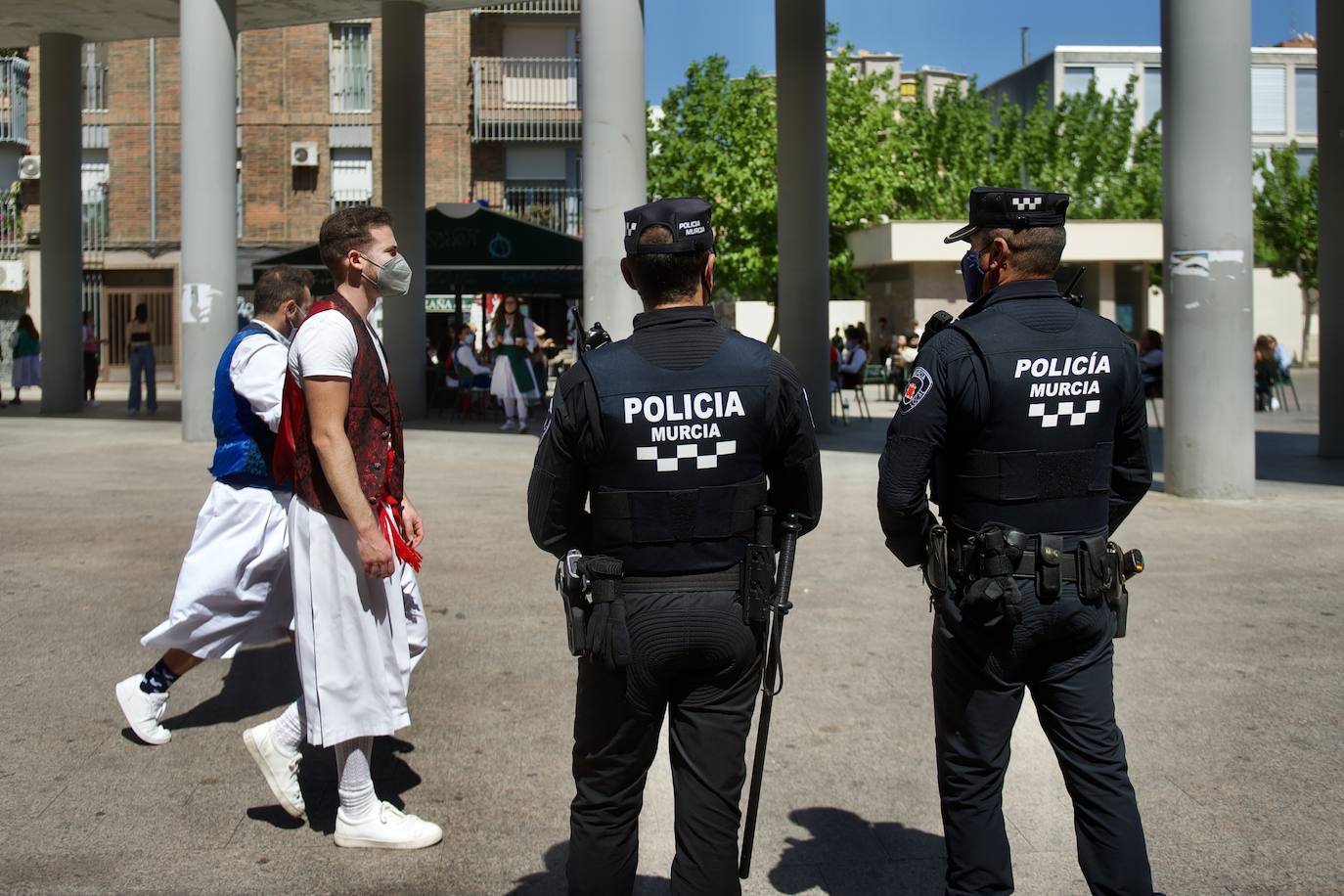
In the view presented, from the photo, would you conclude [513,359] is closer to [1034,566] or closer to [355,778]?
[355,778]

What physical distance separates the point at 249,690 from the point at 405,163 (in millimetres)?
16183

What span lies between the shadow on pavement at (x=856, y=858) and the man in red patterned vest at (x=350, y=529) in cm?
116

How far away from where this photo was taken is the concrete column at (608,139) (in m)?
14.6

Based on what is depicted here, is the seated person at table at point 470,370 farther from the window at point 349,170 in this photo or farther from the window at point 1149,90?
the window at point 1149,90

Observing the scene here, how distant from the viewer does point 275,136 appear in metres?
39.0

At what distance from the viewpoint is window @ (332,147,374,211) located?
1551 inches

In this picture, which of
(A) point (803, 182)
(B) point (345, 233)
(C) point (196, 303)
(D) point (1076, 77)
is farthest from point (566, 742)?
(D) point (1076, 77)

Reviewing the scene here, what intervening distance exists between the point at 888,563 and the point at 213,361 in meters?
10.2

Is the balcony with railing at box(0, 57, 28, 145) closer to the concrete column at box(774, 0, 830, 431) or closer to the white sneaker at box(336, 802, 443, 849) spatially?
the concrete column at box(774, 0, 830, 431)

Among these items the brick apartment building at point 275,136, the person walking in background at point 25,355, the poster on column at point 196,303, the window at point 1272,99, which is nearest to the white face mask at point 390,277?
the poster on column at point 196,303

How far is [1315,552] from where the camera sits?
9.91 m

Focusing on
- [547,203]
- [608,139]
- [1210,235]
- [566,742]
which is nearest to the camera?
[566,742]

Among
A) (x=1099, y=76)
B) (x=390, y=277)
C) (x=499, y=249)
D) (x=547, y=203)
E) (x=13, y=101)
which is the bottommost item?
(x=390, y=277)

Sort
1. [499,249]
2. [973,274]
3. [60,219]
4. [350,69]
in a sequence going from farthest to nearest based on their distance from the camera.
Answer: [350,69] → [60,219] → [499,249] → [973,274]
